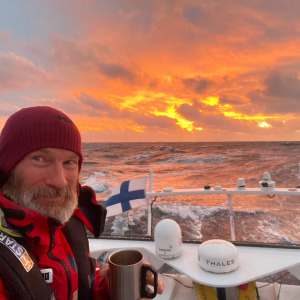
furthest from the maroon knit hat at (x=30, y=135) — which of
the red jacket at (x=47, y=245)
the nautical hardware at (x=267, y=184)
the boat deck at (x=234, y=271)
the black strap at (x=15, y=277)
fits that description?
the nautical hardware at (x=267, y=184)

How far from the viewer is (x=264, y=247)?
2.83 metres

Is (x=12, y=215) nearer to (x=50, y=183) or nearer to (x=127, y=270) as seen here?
(x=50, y=183)

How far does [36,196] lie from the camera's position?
1216 millimetres

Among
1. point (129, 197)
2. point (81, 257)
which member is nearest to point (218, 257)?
point (81, 257)

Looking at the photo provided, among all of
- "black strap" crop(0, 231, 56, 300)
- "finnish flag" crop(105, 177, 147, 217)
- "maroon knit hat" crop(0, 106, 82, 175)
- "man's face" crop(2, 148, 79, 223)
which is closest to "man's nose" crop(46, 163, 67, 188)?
"man's face" crop(2, 148, 79, 223)

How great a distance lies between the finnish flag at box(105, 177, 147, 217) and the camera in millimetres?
3777

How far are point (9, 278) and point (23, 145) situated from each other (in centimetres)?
59

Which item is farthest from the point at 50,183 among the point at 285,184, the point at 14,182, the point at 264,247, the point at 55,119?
the point at 285,184

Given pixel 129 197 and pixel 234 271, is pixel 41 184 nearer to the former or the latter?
pixel 234 271

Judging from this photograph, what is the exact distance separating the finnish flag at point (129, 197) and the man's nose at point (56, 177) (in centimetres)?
254

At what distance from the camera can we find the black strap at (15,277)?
34.6 inches

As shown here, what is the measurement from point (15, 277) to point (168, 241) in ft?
6.22

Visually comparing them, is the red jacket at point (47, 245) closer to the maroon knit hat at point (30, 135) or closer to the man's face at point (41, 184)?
the man's face at point (41, 184)

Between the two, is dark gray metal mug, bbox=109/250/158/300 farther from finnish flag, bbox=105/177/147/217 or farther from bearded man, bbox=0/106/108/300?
finnish flag, bbox=105/177/147/217
